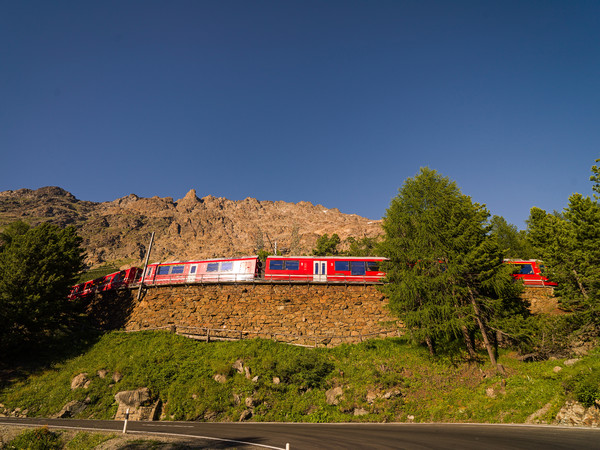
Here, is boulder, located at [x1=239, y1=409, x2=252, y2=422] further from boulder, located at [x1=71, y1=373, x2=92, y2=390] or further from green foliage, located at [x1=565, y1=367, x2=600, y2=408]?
green foliage, located at [x1=565, y1=367, x2=600, y2=408]

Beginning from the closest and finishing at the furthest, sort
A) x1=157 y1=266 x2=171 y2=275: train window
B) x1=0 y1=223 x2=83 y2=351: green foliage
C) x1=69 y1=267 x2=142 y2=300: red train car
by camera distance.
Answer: x1=0 y1=223 x2=83 y2=351: green foliage < x1=157 y1=266 x2=171 y2=275: train window < x1=69 y1=267 x2=142 y2=300: red train car

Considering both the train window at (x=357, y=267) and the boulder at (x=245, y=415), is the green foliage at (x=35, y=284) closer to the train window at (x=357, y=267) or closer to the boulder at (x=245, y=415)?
the boulder at (x=245, y=415)

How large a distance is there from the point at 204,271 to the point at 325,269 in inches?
558

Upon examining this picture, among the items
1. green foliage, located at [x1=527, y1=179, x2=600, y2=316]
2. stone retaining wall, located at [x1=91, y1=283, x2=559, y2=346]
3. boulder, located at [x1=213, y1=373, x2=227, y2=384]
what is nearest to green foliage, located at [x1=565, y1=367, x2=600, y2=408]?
green foliage, located at [x1=527, y1=179, x2=600, y2=316]

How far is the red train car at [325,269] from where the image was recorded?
30.2 meters

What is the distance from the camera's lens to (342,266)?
30719 millimetres

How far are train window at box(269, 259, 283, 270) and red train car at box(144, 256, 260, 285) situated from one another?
2.02 metres

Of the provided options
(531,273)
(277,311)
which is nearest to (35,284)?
(277,311)

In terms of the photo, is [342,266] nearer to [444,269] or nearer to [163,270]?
[444,269]

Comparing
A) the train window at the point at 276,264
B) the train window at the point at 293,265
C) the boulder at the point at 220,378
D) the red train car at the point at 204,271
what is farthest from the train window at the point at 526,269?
the boulder at the point at 220,378

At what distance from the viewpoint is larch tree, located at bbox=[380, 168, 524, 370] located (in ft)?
62.5

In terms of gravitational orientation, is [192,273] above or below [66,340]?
above

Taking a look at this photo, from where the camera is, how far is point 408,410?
1620 centimetres

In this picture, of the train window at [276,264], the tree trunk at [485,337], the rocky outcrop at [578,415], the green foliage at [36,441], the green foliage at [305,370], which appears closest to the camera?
the rocky outcrop at [578,415]
